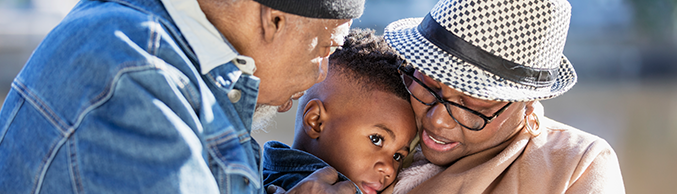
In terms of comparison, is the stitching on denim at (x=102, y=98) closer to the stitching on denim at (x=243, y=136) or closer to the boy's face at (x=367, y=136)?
the stitching on denim at (x=243, y=136)

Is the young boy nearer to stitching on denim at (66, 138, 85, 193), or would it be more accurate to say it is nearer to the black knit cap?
the black knit cap

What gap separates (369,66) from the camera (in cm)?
192

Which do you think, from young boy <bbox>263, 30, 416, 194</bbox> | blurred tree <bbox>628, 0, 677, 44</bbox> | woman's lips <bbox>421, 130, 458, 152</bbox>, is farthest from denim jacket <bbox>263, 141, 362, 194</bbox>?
blurred tree <bbox>628, 0, 677, 44</bbox>

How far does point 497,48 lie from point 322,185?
69 centimetres

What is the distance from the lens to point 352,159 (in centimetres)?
187

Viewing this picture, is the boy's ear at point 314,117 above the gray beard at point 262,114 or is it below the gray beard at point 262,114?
below

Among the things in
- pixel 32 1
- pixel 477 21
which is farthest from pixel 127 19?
pixel 32 1

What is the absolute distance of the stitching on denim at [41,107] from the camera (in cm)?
92

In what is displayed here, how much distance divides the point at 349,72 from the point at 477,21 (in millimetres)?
565

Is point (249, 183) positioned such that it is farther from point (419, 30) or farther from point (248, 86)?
point (419, 30)

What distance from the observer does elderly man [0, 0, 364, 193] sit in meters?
0.90

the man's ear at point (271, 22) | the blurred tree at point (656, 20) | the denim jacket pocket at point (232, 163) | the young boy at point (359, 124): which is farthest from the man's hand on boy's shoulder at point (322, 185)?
the blurred tree at point (656, 20)

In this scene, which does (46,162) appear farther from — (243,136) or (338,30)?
(338,30)

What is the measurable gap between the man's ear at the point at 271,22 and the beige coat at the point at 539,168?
2.96ft
